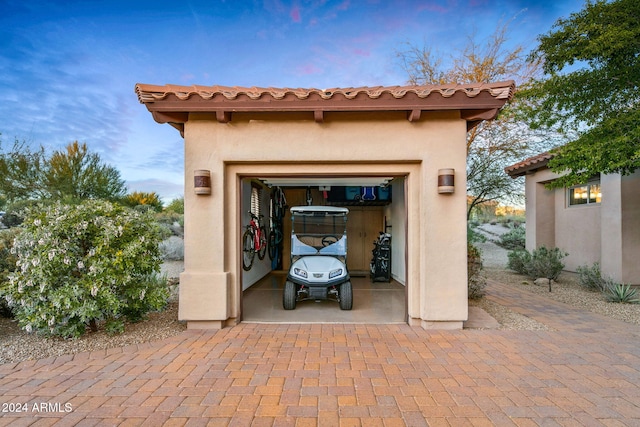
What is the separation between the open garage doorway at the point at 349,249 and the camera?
5058 millimetres

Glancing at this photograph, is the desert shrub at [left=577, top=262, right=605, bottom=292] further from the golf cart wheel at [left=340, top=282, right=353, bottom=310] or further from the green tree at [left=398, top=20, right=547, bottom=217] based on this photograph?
the golf cart wheel at [left=340, top=282, right=353, bottom=310]

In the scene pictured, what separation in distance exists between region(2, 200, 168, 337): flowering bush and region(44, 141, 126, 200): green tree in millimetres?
10987

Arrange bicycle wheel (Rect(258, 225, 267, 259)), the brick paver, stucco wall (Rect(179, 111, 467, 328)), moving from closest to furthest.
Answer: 1. the brick paver
2. stucco wall (Rect(179, 111, 467, 328))
3. bicycle wheel (Rect(258, 225, 267, 259))

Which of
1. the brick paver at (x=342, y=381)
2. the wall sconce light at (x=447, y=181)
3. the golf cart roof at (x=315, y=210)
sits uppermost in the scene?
the wall sconce light at (x=447, y=181)

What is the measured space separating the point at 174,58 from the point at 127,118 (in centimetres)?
375

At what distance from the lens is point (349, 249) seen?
997 centimetres

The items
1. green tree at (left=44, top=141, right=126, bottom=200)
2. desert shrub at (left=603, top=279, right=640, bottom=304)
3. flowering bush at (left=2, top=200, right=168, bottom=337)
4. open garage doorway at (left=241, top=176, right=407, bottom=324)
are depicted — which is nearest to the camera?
flowering bush at (left=2, top=200, right=168, bottom=337)

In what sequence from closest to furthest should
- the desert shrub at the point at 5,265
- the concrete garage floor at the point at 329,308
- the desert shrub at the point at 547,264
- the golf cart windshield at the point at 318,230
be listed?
the desert shrub at the point at 5,265 → the concrete garage floor at the point at 329,308 → the golf cart windshield at the point at 318,230 → the desert shrub at the point at 547,264

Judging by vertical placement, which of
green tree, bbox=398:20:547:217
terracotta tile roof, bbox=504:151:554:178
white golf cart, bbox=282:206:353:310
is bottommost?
white golf cart, bbox=282:206:353:310

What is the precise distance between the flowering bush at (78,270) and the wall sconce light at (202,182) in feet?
2.89

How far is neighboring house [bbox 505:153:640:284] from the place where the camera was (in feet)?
21.9

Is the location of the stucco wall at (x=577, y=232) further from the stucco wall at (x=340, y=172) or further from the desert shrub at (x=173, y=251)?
the desert shrub at (x=173, y=251)

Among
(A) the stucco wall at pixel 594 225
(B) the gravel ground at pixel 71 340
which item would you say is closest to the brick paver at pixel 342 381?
(B) the gravel ground at pixel 71 340

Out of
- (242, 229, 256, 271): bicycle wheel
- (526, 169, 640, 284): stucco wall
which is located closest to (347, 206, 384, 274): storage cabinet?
(242, 229, 256, 271): bicycle wheel
